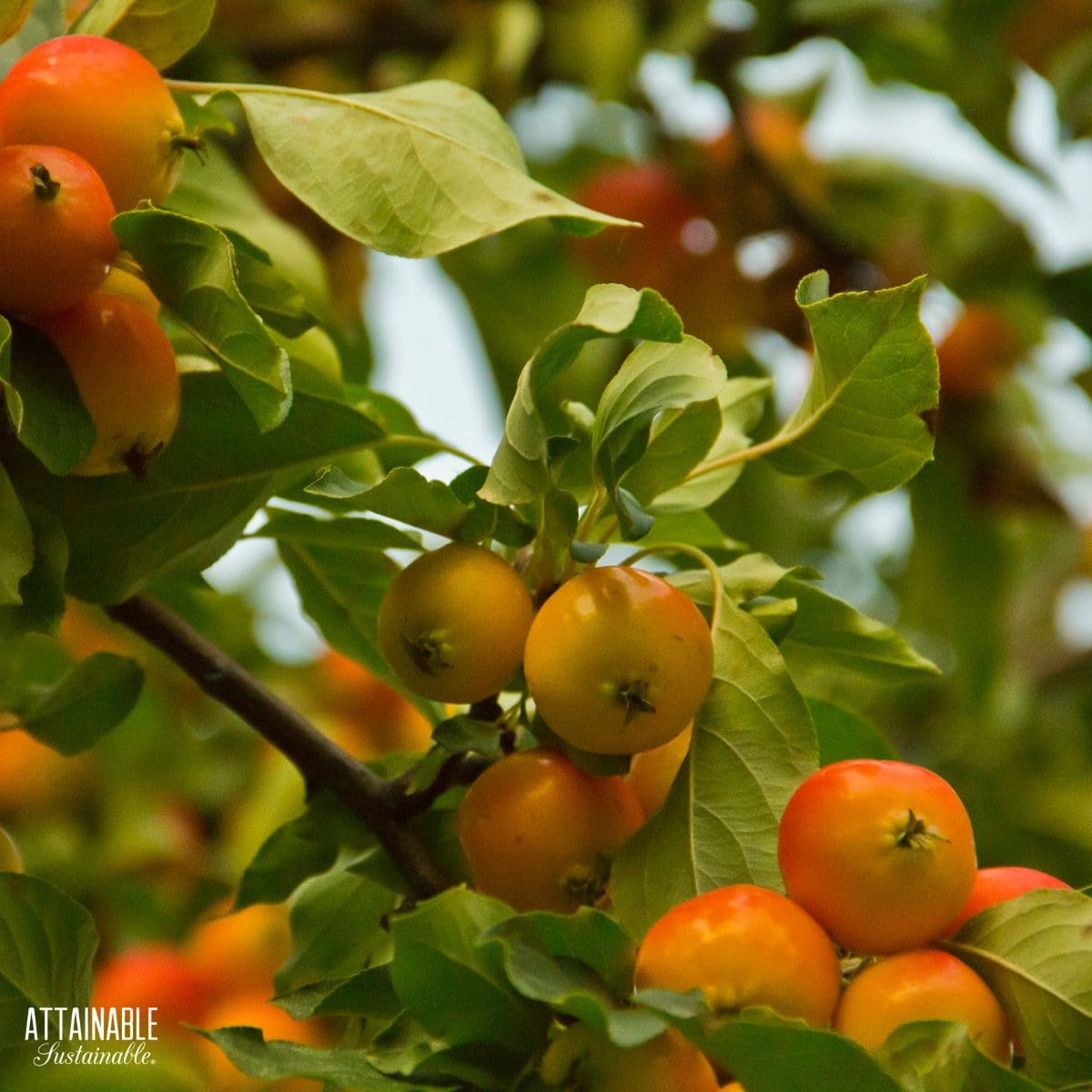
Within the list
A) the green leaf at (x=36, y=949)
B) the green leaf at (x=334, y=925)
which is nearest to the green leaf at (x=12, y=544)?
the green leaf at (x=36, y=949)

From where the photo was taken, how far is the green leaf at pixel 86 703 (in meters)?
0.81

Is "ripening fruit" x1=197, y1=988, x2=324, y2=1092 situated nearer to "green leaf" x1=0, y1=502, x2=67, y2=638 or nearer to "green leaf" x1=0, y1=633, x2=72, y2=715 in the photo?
"green leaf" x1=0, y1=633, x2=72, y2=715

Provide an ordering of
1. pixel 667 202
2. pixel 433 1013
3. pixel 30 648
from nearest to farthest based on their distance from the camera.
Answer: pixel 433 1013
pixel 30 648
pixel 667 202

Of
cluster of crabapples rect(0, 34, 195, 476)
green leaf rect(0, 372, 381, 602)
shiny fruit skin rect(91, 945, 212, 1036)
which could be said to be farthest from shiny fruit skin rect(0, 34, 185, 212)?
shiny fruit skin rect(91, 945, 212, 1036)

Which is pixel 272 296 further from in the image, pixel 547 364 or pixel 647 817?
pixel 647 817

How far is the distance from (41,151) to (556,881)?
35 centimetres

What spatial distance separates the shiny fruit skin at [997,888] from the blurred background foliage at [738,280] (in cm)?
79

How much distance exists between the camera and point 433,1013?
509 mm

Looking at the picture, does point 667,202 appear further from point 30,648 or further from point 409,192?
point 409,192

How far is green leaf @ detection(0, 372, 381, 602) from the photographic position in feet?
2.22

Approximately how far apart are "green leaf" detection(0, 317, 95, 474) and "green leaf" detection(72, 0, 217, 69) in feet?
0.56

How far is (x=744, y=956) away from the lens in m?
0.51

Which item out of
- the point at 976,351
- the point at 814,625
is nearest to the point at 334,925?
the point at 814,625

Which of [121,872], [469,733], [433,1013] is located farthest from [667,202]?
[433,1013]
